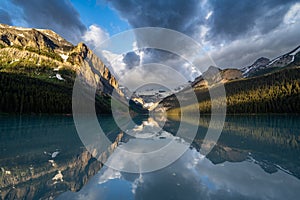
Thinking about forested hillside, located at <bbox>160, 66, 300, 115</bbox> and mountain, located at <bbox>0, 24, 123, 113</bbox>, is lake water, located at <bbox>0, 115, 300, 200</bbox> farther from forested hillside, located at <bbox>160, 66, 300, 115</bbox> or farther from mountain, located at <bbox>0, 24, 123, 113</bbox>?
forested hillside, located at <bbox>160, 66, 300, 115</bbox>

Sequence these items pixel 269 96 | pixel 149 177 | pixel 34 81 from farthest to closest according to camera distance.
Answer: pixel 269 96 → pixel 34 81 → pixel 149 177

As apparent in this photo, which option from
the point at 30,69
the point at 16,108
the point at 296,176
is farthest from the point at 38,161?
the point at 30,69

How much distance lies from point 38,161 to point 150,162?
24.7ft

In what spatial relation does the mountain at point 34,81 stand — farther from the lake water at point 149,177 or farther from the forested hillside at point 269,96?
the forested hillside at point 269,96

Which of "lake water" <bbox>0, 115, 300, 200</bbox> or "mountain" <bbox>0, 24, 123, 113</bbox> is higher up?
"mountain" <bbox>0, 24, 123, 113</bbox>

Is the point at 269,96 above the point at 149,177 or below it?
above

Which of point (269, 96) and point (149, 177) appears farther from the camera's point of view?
point (269, 96)

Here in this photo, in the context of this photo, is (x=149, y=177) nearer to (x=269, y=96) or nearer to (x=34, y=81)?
(x=34, y=81)

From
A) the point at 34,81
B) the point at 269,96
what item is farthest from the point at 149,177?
the point at 269,96

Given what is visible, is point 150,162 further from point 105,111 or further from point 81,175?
point 105,111

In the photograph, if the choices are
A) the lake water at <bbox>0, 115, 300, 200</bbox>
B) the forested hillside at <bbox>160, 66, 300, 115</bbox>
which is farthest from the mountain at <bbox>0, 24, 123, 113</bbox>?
the forested hillside at <bbox>160, 66, 300, 115</bbox>

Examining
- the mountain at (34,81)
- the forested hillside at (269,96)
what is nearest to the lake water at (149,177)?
the mountain at (34,81)

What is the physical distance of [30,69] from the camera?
6348 inches

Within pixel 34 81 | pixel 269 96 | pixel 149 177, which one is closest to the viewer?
pixel 149 177
